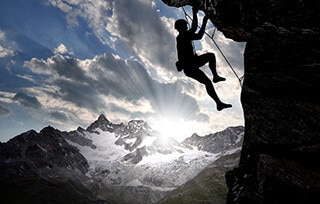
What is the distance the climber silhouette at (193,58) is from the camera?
1336cm

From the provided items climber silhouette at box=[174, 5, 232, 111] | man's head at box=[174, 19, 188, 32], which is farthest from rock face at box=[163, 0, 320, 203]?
man's head at box=[174, 19, 188, 32]

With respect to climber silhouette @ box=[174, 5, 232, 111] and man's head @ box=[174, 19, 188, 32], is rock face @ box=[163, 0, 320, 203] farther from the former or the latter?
man's head @ box=[174, 19, 188, 32]

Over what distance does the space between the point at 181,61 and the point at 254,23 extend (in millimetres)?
4396

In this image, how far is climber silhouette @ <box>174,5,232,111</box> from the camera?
13359mm

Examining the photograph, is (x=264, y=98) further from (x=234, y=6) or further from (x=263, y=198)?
(x=234, y=6)

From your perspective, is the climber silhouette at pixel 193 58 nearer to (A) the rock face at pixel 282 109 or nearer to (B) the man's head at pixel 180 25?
(B) the man's head at pixel 180 25

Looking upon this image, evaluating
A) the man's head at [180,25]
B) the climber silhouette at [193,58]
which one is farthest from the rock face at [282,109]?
the man's head at [180,25]

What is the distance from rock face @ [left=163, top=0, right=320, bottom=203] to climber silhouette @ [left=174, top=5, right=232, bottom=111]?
1.97 meters

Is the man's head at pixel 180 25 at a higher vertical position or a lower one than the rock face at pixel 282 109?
higher

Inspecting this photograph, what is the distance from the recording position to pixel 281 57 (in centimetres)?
1117

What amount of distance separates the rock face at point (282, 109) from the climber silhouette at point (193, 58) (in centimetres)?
197

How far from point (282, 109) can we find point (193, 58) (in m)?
4.83

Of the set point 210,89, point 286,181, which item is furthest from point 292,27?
point 286,181

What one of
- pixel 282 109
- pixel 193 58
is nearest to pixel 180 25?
pixel 193 58
